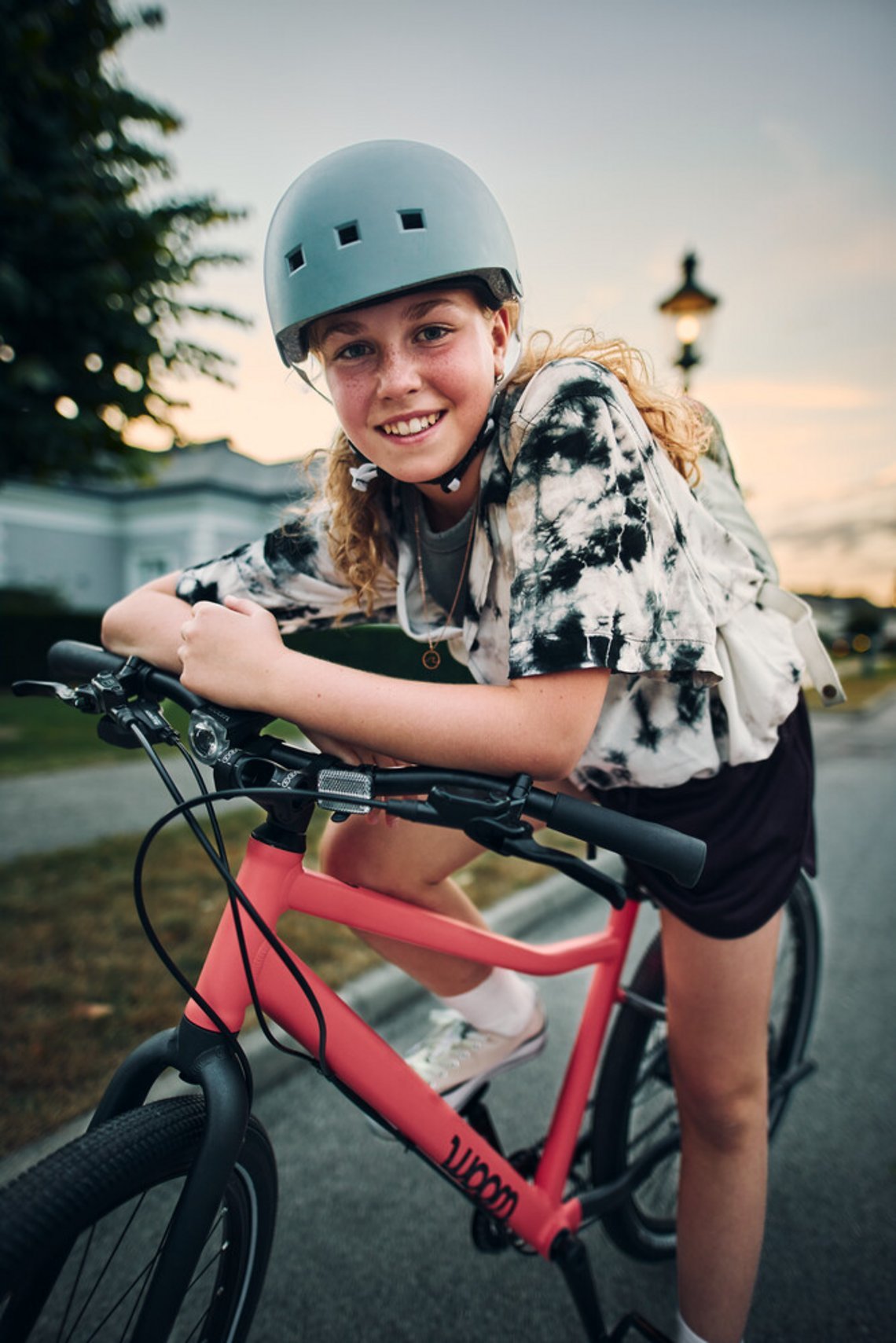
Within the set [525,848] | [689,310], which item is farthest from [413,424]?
[689,310]

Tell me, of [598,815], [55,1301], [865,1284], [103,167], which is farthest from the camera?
[103,167]

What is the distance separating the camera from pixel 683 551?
1.18 metres

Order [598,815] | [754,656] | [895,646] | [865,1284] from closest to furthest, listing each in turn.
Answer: [598,815] < [754,656] < [865,1284] < [895,646]

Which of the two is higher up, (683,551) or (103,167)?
(103,167)

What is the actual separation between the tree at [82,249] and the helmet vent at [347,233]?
4830 millimetres

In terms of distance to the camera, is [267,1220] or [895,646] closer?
[267,1220]

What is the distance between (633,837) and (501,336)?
900mm

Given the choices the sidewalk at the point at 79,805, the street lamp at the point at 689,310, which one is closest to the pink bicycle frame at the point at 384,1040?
the sidewalk at the point at 79,805

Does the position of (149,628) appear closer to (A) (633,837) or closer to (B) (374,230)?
(B) (374,230)

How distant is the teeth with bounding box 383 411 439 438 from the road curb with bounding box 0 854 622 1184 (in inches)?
44.3

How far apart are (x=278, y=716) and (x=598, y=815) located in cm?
45

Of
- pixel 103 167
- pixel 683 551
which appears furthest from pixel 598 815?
pixel 103 167

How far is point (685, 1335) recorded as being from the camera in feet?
5.19

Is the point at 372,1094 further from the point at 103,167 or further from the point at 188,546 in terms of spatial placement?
the point at 188,546
